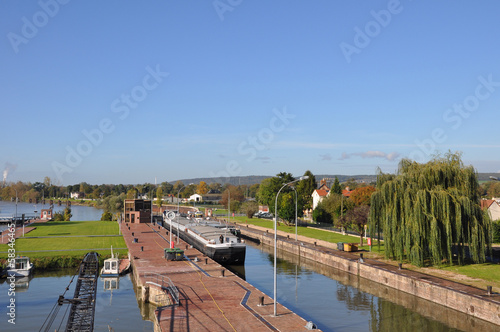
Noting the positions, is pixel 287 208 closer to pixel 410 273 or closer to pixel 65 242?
pixel 65 242

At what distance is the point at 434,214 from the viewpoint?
36.1 m

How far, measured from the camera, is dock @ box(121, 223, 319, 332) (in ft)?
70.5

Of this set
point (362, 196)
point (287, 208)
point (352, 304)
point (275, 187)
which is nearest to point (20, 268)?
point (352, 304)

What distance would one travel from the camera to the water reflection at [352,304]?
26719mm

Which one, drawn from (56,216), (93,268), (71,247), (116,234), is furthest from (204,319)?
(56,216)

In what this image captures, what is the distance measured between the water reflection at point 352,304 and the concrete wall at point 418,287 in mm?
436

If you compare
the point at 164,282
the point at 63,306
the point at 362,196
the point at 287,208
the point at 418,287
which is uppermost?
the point at 362,196

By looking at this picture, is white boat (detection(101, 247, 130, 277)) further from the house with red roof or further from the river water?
the house with red roof

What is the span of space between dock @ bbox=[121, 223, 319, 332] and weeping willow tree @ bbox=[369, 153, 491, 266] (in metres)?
15.7

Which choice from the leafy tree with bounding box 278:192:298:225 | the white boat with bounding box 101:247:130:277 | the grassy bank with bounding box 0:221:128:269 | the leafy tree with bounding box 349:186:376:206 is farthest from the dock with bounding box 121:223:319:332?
the leafy tree with bounding box 278:192:298:225

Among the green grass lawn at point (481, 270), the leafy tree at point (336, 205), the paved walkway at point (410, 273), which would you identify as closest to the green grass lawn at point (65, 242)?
the paved walkway at point (410, 273)

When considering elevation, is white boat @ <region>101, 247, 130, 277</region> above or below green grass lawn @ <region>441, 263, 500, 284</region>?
below

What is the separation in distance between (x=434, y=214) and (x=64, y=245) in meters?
40.9

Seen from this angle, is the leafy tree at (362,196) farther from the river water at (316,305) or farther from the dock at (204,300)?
the dock at (204,300)
